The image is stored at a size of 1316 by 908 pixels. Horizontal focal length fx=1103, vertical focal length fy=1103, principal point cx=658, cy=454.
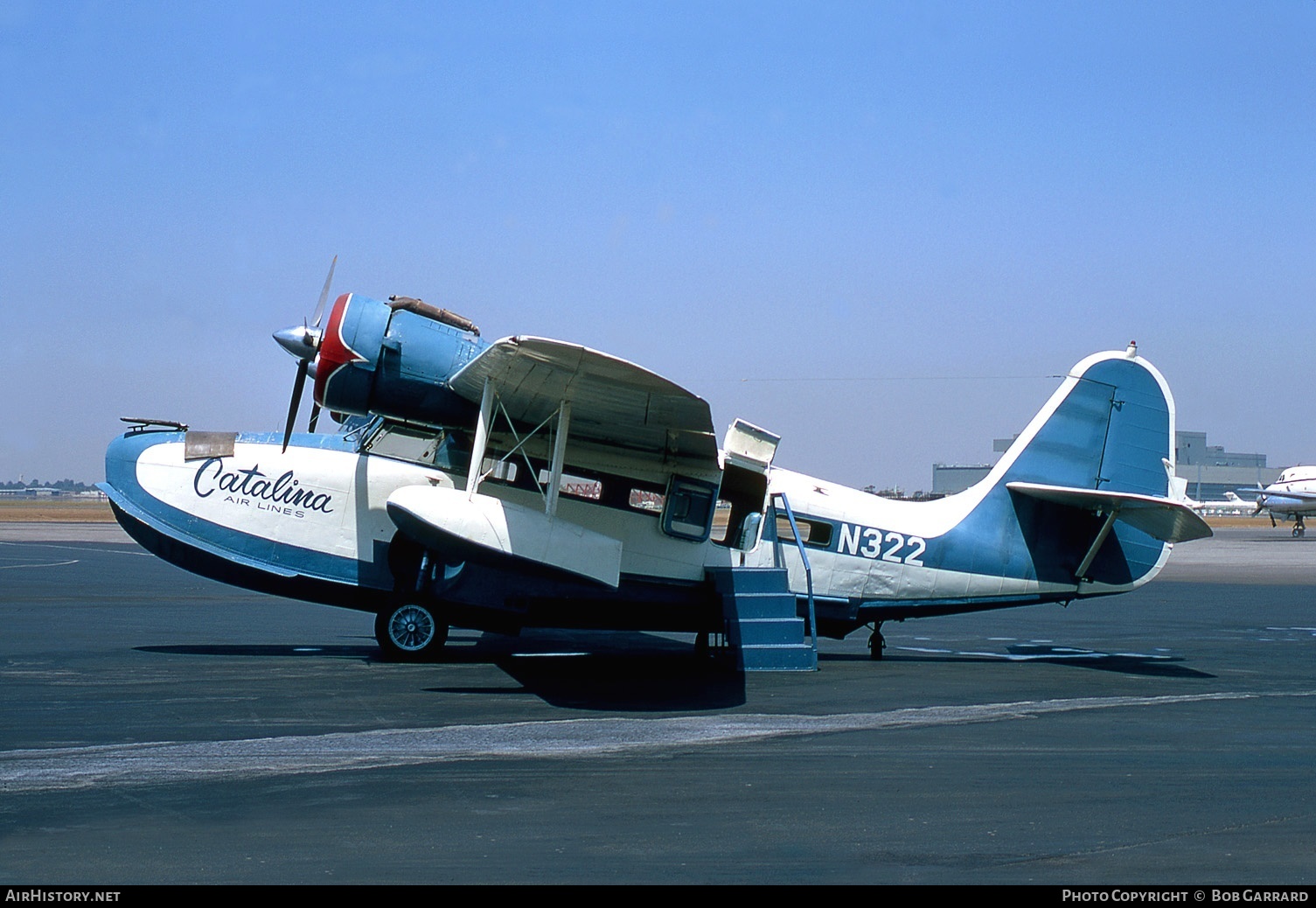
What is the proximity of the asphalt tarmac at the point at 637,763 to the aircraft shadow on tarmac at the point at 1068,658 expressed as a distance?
0.10m

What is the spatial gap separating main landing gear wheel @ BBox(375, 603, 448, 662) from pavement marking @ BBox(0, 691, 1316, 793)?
3.98 metres

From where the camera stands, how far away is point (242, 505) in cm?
1359

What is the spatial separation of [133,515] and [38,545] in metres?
32.3

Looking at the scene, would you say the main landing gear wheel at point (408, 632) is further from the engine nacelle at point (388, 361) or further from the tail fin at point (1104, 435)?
the tail fin at point (1104, 435)

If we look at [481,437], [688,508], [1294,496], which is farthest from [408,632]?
[1294,496]

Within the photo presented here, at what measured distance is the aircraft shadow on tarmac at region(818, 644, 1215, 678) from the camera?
44.9ft

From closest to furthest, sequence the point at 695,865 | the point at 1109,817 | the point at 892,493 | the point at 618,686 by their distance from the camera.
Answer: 1. the point at 695,865
2. the point at 1109,817
3. the point at 618,686
4. the point at 892,493

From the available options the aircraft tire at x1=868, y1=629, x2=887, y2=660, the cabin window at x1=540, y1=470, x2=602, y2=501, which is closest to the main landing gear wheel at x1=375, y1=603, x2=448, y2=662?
the cabin window at x1=540, y1=470, x2=602, y2=501

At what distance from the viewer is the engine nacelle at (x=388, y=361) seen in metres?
12.7

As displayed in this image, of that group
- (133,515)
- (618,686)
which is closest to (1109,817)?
(618,686)

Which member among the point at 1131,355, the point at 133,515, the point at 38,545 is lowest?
the point at 38,545

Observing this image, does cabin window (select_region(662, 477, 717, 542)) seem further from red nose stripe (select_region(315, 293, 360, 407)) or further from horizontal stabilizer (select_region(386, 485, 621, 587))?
red nose stripe (select_region(315, 293, 360, 407))

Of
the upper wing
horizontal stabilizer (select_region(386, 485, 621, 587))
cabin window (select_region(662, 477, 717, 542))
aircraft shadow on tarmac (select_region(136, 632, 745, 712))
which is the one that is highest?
the upper wing
